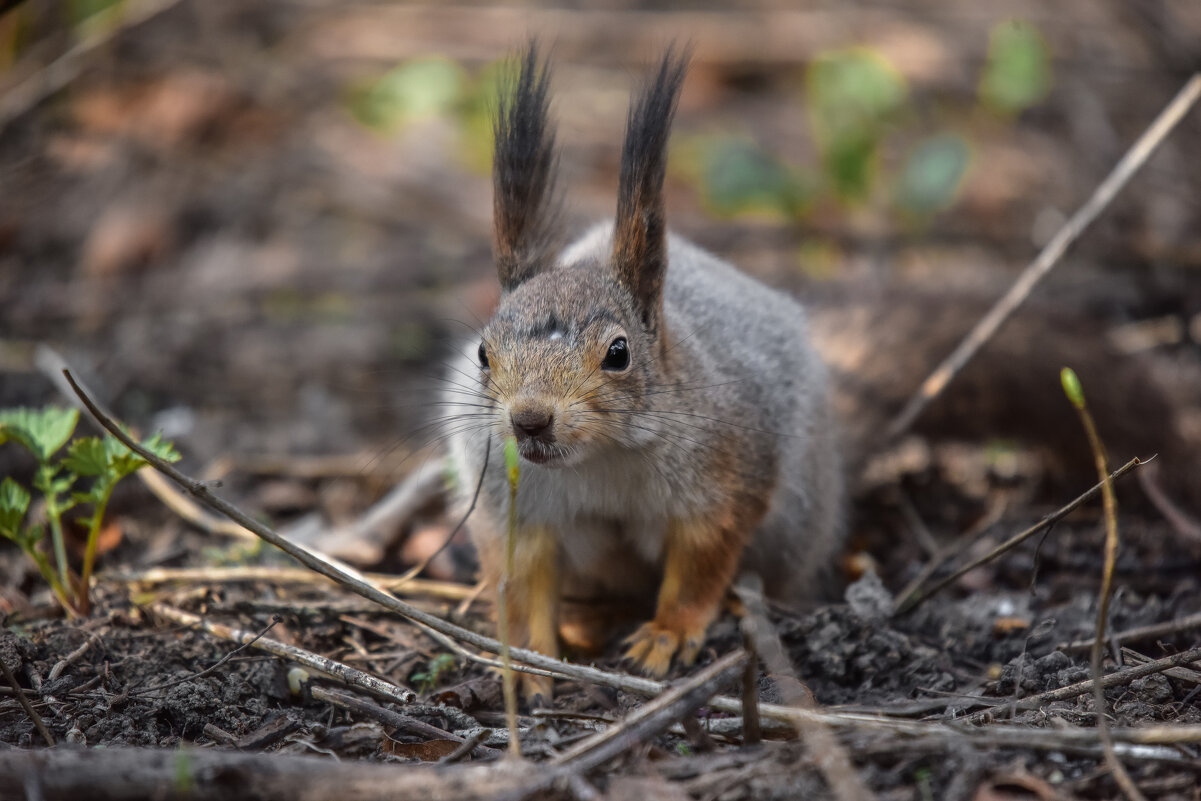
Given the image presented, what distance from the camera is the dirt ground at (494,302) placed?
9.71ft

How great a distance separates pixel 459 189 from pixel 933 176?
3130 millimetres

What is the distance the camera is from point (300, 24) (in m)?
8.68

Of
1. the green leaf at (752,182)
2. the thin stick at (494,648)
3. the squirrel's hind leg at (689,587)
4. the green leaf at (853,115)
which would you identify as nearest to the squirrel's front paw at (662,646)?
the squirrel's hind leg at (689,587)

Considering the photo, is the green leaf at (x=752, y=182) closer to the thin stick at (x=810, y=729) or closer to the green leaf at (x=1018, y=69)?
the green leaf at (x=1018, y=69)

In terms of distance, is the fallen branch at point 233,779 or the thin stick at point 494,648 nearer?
the fallen branch at point 233,779

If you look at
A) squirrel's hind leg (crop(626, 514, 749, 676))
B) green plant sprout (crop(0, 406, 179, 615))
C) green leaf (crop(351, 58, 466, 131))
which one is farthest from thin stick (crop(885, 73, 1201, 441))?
green leaf (crop(351, 58, 466, 131))

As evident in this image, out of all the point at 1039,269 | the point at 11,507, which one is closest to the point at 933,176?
the point at 1039,269

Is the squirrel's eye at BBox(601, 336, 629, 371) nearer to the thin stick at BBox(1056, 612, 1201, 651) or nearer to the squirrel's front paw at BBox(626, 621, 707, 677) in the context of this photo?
the squirrel's front paw at BBox(626, 621, 707, 677)

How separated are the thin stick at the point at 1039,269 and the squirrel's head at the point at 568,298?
5.44ft

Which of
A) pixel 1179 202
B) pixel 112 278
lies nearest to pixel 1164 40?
pixel 1179 202

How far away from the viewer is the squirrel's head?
3133 millimetres

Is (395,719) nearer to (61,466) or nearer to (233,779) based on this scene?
(233,779)

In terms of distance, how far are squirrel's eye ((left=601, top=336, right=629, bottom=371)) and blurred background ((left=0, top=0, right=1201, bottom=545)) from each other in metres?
1.93

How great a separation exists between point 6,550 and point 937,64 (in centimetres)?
699
